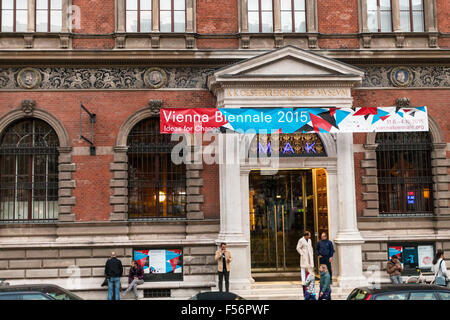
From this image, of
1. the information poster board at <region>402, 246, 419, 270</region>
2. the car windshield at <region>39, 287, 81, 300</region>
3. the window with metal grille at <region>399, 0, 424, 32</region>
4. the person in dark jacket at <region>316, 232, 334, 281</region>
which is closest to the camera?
the car windshield at <region>39, 287, 81, 300</region>

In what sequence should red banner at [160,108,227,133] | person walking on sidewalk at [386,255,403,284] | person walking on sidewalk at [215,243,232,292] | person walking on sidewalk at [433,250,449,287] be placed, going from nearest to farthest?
person walking on sidewalk at [433,250,449,287]
person walking on sidewalk at [386,255,403,284]
person walking on sidewalk at [215,243,232,292]
red banner at [160,108,227,133]

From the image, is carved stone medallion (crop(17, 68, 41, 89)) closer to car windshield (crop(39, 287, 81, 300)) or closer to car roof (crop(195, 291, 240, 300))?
car windshield (crop(39, 287, 81, 300))

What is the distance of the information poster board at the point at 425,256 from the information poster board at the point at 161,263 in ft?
29.5

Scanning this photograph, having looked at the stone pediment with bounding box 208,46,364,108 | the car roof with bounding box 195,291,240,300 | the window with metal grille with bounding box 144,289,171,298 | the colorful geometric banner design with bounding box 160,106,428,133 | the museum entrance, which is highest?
the stone pediment with bounding box 208,46,364,108

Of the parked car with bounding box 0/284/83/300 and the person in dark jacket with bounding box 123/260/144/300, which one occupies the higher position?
the parked car with bounding box 0/284/83/300

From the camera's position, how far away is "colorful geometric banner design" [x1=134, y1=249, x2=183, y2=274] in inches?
697

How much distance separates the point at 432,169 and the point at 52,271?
14.7 meters

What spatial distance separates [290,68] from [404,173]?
612 cm

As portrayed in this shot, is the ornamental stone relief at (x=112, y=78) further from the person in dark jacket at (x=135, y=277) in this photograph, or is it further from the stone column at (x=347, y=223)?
the person in dark jacket at (x=135, y=277)

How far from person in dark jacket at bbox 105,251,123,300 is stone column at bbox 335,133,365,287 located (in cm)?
763

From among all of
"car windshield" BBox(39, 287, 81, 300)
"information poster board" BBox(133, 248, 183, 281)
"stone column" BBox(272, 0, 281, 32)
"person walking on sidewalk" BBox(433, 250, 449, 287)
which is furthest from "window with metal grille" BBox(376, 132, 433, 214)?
"car windshield" BBox(39, 287, 81, 300)

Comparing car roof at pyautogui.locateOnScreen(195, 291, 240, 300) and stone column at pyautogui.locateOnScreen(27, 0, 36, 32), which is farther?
stone column at pyautogui.locateOnScreen(27, 0, 36, 32)
